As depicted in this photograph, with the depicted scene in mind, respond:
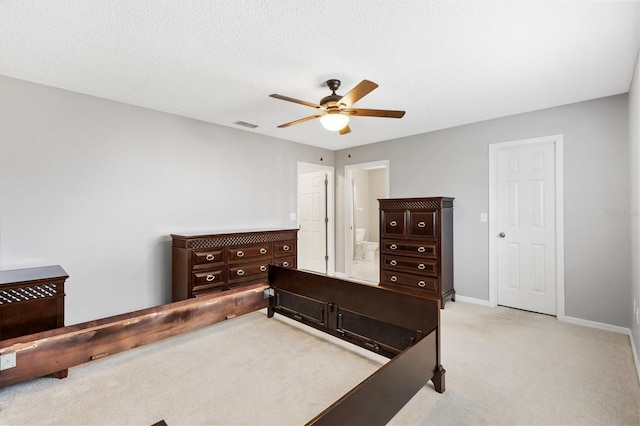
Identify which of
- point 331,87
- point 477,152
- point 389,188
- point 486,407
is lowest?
point 486,407

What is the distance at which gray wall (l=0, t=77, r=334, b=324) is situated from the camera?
2.74 metres

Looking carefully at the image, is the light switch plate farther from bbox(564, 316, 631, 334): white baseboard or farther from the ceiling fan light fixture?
bbox(564, 316, 631, 334): white baseboard

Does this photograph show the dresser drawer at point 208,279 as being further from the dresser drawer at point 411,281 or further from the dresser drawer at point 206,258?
the dresser drawer at point 411,281

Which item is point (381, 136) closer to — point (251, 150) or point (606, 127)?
point (251, 150)

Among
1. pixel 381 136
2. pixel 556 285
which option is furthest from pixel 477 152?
pixel 556 285

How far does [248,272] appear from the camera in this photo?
12.5ft

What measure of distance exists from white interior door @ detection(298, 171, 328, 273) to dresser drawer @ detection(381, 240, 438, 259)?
1764 millimetres

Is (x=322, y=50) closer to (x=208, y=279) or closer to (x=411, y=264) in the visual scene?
(x=208, y=279)

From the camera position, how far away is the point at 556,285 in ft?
11.4

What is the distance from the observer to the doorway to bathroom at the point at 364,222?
18.6 feet

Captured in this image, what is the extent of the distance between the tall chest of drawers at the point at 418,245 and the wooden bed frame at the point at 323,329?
172 cm

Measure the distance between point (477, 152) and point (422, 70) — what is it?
1.97 m

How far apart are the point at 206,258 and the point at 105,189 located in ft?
4.12

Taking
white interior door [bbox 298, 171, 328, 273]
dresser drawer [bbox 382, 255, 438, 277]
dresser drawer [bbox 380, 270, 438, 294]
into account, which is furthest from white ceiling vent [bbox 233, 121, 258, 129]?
dresser drawer [bbox 380, 270, 438, 294]
